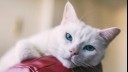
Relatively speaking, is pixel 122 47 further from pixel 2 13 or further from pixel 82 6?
pixel 2 13

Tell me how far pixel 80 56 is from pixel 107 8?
546 millimetres

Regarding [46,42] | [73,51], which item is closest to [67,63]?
[73,51]

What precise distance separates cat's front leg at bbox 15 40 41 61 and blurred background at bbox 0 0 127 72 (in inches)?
15.7

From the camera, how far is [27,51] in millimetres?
752

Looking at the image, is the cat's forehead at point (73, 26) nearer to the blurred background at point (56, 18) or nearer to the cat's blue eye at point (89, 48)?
the cat's blue eye at point (89, 48)

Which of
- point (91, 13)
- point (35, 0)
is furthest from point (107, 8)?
point (35, 0)

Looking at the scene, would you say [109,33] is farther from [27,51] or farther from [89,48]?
[27,51]

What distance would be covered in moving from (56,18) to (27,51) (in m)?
0.50

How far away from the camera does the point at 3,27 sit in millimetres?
1261

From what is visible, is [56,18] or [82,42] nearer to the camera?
[82,42]

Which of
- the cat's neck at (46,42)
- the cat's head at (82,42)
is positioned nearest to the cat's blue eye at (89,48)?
the cat's head at (82,42)

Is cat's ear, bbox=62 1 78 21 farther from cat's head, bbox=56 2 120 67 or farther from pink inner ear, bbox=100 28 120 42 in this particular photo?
pink inner ear, bbox=100 28 120 42

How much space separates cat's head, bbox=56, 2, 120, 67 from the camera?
0.72m

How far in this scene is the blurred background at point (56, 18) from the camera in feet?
3.71
